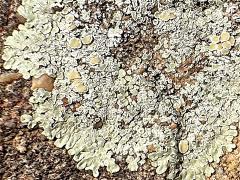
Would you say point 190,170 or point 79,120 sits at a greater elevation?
point 79,120

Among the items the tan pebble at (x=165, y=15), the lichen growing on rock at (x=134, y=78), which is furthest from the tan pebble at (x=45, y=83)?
the tan pebble at (x=165, y=15)

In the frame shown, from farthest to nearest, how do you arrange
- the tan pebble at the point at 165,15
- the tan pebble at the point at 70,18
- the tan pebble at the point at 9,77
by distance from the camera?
1. the tan pebble at the point at 165,15
2. the tan pebble at the point at 70,18
3. the tan pebble at the point at 9,77

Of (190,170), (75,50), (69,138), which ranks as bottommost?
(190,170)

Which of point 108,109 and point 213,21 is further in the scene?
point 213,21

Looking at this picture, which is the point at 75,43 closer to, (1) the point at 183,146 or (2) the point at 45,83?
(2) the point at 45,83

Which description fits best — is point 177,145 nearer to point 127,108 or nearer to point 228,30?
point 127,108

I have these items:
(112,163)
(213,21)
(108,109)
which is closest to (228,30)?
(213,21)

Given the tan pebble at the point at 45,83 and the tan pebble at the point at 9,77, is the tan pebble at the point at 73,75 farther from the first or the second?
the tan pebble at the point at 9,77
